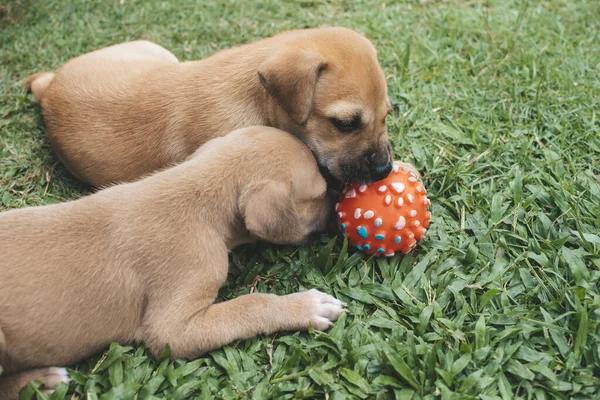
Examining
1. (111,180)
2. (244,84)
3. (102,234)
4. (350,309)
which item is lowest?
(350,309)

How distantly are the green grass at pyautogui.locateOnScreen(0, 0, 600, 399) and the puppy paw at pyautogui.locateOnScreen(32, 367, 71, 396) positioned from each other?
99mm

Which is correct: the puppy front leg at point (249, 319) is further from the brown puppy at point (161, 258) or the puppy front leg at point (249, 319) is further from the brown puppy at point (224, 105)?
the brown puppy at point (224, 105)

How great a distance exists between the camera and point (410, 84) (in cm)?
639

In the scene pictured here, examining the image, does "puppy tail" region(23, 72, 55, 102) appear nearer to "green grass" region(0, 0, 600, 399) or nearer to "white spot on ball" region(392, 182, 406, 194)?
"green grass" region(0, 0, 600, 399)

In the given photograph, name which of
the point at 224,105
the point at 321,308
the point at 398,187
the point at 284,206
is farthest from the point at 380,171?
the point at 224,105

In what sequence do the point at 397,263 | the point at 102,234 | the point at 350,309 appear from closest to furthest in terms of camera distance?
the point at 102,234 → the point at 350,309 → the point at 397,263

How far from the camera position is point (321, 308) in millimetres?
4016

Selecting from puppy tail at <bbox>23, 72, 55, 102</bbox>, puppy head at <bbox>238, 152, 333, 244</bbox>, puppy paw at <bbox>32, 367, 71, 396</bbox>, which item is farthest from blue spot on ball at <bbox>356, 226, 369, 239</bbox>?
puppy tail at <bbox>23, 72, 55, 102</bbox>

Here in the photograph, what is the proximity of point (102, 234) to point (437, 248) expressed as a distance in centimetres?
261

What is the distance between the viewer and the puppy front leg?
385 cm

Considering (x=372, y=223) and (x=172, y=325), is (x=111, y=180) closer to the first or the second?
(x=172, y=325)

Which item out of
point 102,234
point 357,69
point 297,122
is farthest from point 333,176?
point 102,234

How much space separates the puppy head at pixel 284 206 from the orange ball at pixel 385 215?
27 cm

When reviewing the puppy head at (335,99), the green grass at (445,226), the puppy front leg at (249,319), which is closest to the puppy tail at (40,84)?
the green grass at (445,226)
